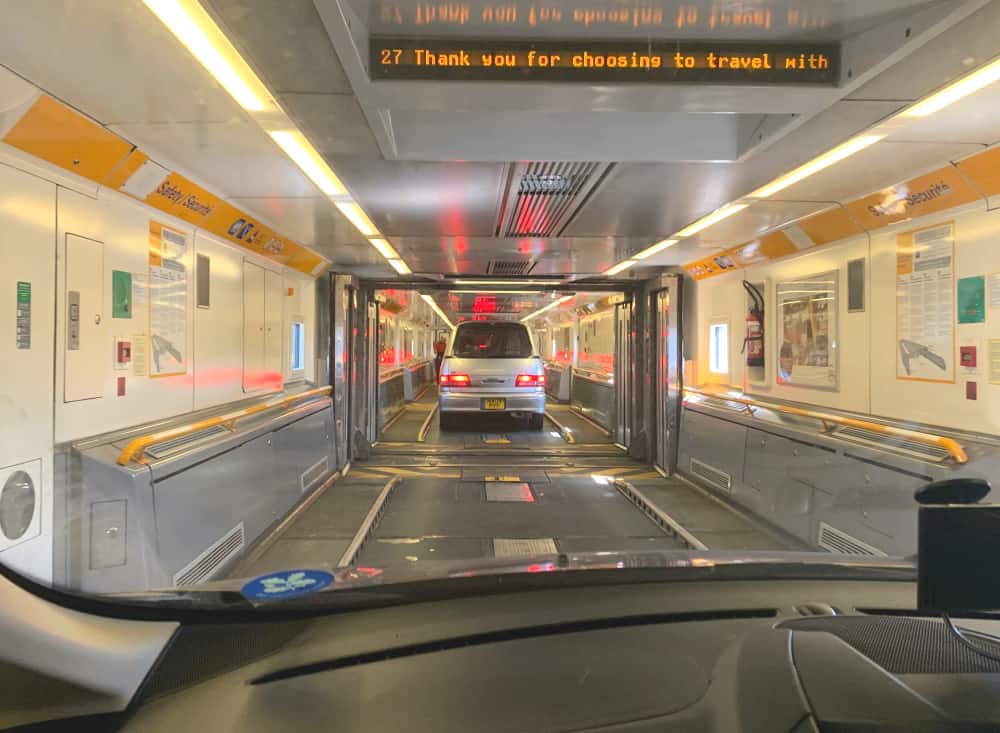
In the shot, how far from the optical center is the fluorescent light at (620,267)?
757 cm

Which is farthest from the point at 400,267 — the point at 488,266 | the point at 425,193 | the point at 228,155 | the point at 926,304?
the point at 926,304

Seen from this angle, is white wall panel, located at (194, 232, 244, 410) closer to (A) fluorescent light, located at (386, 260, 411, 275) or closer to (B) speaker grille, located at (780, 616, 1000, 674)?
(A) fluorescent light, located at (386, 260, 411, 275)

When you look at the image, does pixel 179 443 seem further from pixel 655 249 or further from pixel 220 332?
pixel 655 249

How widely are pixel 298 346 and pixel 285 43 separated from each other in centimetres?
575

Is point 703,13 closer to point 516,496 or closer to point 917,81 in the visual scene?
point 917,81

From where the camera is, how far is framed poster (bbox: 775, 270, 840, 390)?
17.9 feet

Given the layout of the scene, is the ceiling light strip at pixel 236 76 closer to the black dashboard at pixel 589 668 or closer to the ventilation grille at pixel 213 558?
the black dashboard at pixel 589 668

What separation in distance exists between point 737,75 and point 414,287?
24.0 ft

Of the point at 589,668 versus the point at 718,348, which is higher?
the point at 718,348

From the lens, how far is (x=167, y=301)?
4.21 m

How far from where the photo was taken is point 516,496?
21.7 ft

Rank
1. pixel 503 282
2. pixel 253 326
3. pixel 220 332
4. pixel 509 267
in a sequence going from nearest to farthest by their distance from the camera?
pixel 220 332, pixel 253 326, pixel 509 267, pixel 503 282

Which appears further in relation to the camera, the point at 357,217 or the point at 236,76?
the point at 357,217

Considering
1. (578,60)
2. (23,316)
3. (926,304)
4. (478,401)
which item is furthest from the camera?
(478,401)
